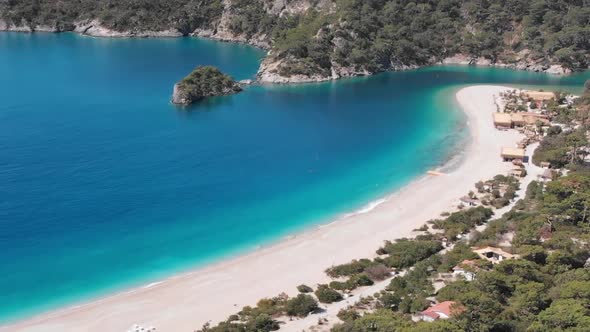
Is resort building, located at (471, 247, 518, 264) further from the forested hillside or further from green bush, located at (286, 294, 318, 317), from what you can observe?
the forested hillside

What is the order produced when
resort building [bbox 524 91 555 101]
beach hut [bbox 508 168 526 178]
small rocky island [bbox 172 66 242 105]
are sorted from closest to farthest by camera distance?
beach hut [bbox 508 168 526 178]
resort building [bbox 524 91 555 101]
small rocky island [bbox 172 66 242 105]

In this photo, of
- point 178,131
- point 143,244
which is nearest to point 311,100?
point 178,131

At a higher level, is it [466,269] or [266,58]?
[266,58]

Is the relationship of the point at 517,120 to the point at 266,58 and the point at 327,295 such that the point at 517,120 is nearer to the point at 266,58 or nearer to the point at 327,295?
the point at 327,295

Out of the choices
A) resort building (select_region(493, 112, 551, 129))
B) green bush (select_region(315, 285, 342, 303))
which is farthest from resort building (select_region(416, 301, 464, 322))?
resort building (select_region(493, 112, 551, 129))

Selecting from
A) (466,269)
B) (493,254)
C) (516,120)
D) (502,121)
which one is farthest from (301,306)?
(516,120)

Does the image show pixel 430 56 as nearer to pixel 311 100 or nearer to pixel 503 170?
pixel 311 100

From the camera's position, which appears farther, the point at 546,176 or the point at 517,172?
the point at 517,172
